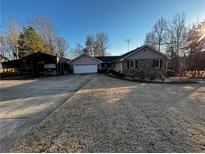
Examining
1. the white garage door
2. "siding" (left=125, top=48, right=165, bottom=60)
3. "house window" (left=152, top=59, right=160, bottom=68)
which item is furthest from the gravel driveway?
the white garage door

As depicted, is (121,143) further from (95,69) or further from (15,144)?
(95,69)

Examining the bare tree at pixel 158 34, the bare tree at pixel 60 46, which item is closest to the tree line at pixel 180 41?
the bare tree at pixel 158 34

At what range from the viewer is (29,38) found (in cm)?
3150

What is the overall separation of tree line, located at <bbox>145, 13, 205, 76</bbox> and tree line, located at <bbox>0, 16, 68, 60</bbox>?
2636cm

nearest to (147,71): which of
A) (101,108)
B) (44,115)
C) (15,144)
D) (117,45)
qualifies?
(101,108)

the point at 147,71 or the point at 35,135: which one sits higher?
the point at 147,71

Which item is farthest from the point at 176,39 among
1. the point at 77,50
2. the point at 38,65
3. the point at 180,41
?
the point at 77,50

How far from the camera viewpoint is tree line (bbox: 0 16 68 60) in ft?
99.3

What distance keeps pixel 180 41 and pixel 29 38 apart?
3346 cm

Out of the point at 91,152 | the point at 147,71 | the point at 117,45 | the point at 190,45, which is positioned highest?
the point at 117,45

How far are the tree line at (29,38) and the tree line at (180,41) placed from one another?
2636 cm

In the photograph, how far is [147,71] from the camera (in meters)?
19.7

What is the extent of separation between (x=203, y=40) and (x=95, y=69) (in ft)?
61.1

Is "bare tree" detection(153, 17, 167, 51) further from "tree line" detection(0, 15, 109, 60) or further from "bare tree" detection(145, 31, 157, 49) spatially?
"tree line" detection(0, 15, 109, 60)
